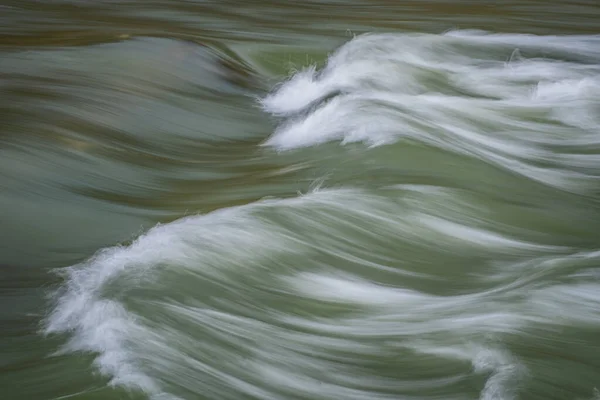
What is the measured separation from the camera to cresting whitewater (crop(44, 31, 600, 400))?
2.63m

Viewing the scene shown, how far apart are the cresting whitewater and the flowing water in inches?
0.4

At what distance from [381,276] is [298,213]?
534mm

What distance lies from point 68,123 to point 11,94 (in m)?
0.51

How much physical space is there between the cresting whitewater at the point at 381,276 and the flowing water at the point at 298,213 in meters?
0.01

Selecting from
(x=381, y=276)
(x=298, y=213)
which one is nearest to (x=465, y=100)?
(x=298, y=213)

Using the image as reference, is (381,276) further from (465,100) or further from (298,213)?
(465,100)

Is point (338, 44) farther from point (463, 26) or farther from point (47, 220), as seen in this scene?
point (47, 220)

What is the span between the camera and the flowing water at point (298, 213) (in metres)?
2.69

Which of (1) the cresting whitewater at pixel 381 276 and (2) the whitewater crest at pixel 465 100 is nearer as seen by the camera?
(1) the cresting whitewater at pixel 381 276

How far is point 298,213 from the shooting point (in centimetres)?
371

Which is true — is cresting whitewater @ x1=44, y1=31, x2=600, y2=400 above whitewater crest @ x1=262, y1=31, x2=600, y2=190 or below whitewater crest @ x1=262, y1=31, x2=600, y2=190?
below

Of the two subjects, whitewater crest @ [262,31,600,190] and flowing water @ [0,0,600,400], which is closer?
flowing water @ [0,0,600,400]

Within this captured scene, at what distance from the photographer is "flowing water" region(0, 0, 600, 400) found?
2689mm

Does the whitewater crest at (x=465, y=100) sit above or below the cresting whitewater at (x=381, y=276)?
above
